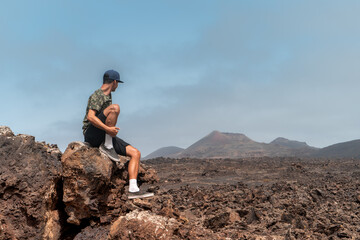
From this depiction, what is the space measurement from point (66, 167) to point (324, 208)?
7.34 metres

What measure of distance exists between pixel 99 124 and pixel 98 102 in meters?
0.40

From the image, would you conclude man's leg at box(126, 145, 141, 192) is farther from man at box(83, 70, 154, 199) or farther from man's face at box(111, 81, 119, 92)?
man's face at box(111, 81, 119, 92)

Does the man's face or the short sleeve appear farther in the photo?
the man's face

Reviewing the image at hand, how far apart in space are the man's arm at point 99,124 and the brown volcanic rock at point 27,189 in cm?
80

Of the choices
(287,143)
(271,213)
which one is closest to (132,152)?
(271,213)

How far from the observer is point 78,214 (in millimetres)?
4762

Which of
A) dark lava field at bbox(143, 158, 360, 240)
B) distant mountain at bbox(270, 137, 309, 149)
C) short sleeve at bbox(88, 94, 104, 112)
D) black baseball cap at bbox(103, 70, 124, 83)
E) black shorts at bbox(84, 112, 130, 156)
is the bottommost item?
dark lava field at bbox(143, 158, 360, 240)

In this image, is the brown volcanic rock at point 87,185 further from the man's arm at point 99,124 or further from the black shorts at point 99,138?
the man's arm at point 99,124

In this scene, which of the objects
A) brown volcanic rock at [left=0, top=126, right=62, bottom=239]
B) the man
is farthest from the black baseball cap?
brown volcanic rock at [left=0, top=126, right=62, bottom=239]

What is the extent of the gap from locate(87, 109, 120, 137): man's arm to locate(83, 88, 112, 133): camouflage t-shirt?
90 millimetres

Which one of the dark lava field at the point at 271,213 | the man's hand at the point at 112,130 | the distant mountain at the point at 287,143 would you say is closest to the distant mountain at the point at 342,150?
the distant mountain at the point at 287,143

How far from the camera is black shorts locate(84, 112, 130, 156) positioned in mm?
4898

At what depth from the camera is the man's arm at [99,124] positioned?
186 inches

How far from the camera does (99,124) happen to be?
185 inches
